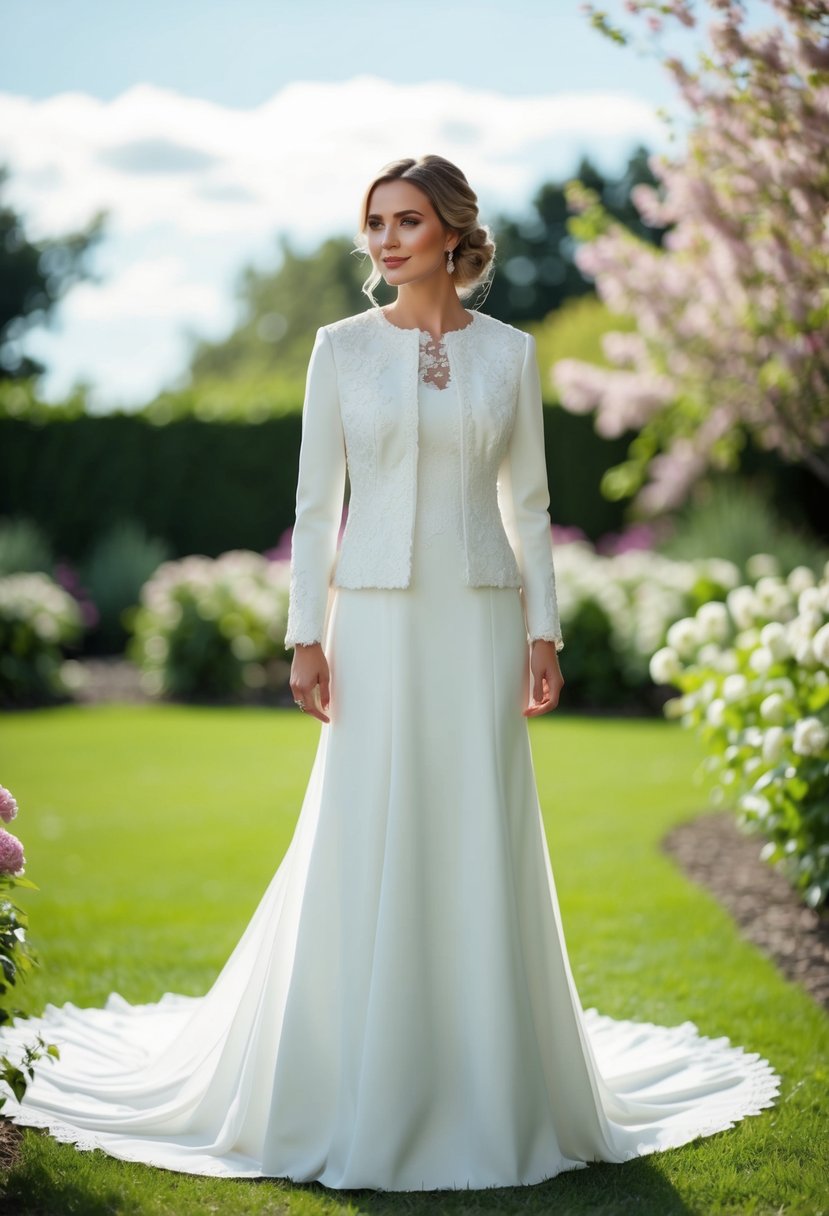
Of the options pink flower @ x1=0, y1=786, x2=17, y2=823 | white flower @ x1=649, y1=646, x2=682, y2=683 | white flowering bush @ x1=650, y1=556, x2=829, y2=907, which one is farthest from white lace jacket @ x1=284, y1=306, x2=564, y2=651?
white flower @ x1=649, y1=646, x2=682, y2=683

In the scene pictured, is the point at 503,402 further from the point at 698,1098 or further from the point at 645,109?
the point at 645,109

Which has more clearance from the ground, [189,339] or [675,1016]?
[189,339]

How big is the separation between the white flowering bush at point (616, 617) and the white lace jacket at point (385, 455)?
7.30m

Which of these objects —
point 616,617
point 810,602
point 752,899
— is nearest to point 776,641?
point 810,602

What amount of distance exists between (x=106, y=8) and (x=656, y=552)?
7224mm

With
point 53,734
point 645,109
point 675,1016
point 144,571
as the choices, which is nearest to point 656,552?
point 144,571

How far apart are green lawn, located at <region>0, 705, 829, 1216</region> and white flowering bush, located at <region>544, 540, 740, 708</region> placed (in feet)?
2.14

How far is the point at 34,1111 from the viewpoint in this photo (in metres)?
3.06

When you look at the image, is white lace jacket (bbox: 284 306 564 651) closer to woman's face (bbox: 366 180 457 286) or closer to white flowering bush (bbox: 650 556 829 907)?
woman's face (bbox: 366 180 457 286)

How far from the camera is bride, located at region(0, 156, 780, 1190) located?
2.71 meters

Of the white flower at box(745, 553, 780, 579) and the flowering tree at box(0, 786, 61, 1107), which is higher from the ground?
the white flower at box(745, 553, 780, 579)

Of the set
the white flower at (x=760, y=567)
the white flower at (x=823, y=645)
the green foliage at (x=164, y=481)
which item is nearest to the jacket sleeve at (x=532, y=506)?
the white flower at (x=823, y=645)

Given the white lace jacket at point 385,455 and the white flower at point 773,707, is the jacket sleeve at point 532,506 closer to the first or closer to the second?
the white lace jacket at point 385,455

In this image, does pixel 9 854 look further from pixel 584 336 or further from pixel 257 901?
pixel 584 336
